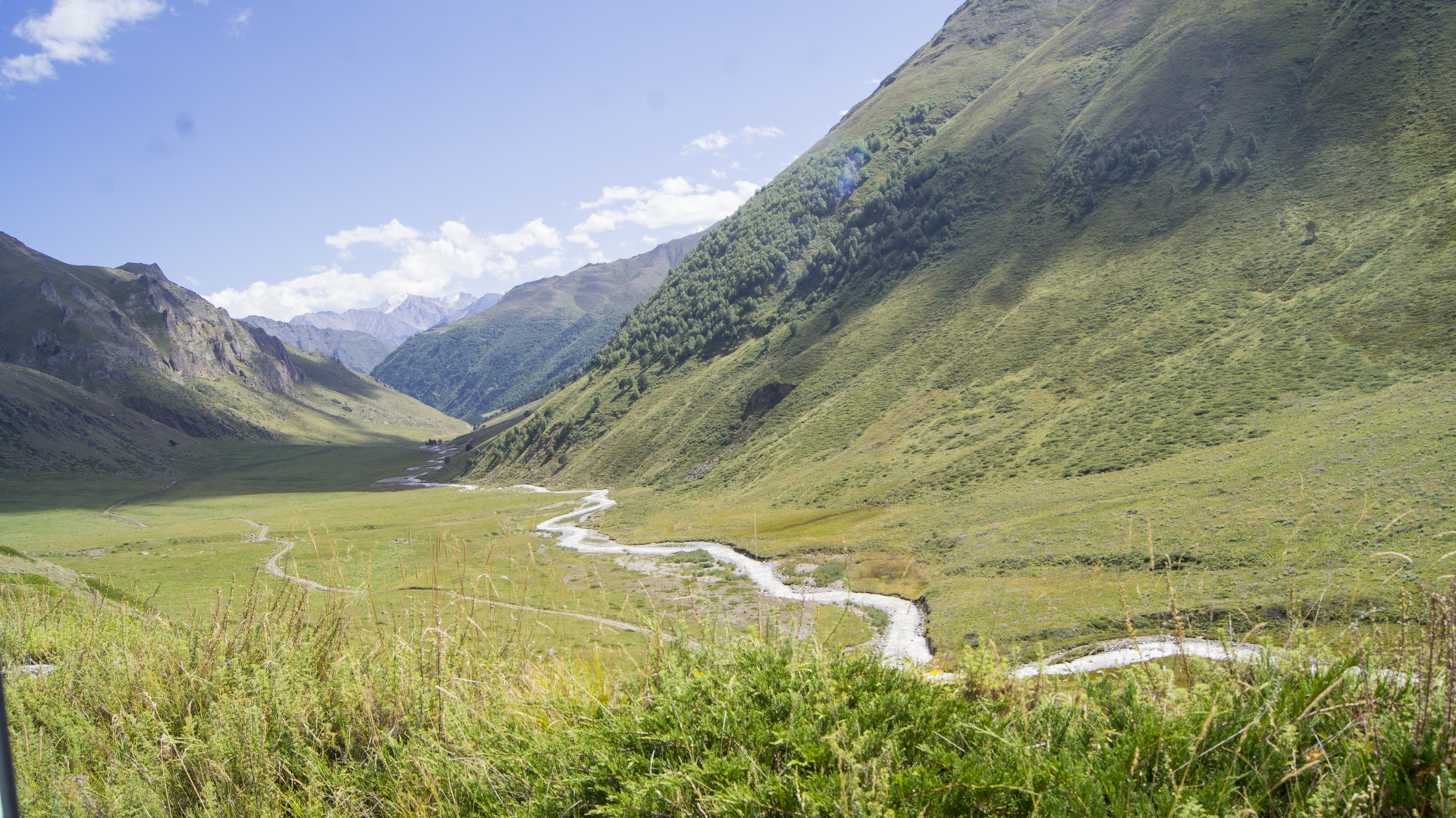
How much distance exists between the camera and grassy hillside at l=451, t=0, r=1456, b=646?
37781mm

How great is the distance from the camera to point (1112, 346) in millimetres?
70062

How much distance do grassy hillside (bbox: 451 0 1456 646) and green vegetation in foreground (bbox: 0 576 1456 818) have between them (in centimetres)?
552

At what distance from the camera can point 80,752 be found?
17.6 feet

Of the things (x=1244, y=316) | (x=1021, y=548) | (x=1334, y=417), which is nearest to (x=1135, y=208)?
(x=1244, y=316)

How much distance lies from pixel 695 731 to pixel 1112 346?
78.0 meters

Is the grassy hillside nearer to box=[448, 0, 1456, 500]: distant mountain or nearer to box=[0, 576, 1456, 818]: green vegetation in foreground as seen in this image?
box=[448, 0, 1456, 500]: distant mountain

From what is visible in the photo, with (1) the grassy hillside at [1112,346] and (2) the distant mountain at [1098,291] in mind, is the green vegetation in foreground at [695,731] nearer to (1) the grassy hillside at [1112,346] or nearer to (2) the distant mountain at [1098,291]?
(1) the grassy hillside at [1112,346]

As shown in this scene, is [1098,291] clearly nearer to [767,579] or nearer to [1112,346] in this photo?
[1112,346]

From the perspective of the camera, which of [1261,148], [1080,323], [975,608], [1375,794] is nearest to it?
[1375,794]

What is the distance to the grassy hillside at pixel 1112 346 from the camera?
3778 centimetres

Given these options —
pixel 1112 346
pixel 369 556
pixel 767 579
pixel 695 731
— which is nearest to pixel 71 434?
pixel 767 579

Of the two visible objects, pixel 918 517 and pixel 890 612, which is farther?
pixel 918 517

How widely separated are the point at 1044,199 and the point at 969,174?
72.1ft

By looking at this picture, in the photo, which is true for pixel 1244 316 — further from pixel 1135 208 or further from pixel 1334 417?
pixel 1135 208
